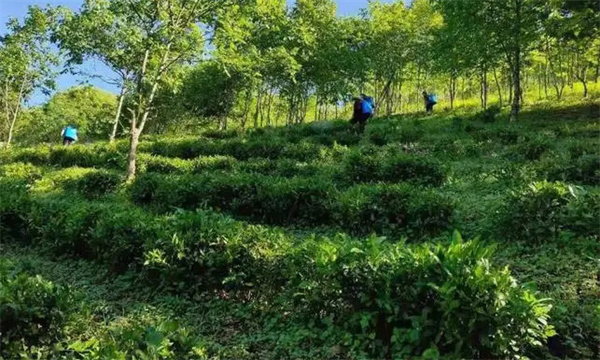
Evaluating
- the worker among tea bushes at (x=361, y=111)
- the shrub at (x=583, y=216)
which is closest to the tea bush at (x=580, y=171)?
the shrub at (x=583, y=216)

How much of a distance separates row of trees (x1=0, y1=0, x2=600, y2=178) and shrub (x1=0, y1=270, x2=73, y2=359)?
29.1ft

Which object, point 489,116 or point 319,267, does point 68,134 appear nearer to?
point 489,116

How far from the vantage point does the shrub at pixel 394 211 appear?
8.00 m

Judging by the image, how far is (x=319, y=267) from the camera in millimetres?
5043

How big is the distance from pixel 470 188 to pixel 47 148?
1840cm

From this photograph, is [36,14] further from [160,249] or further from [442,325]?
[442,325]

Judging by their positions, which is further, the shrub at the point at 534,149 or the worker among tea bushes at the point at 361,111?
the worker among tea bushes at the point at 361,111

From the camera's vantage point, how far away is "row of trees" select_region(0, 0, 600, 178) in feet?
44.3

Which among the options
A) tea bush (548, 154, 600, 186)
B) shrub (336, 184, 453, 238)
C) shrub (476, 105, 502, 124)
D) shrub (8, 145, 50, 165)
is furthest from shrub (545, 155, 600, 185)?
shrub (8, 145, 50, 165)

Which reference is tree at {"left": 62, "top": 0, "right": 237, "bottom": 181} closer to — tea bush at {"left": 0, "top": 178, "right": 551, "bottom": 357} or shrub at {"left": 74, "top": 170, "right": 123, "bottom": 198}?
shrub at {"left": 74, "top": 170, "right": 123, "bottom": 198}

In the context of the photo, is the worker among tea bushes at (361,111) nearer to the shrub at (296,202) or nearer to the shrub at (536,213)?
the shrub at (296,202)

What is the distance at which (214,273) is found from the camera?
647cm

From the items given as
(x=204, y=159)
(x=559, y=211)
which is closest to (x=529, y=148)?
(x=559, y=211)

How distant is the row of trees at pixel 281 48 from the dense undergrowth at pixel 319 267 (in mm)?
4159
